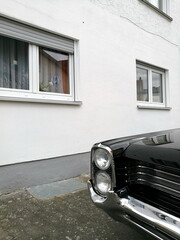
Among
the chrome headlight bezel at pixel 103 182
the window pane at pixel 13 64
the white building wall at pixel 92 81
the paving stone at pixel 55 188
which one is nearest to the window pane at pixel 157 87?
the white building wall at pixel 92 81

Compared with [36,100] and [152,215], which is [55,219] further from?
[36,100]

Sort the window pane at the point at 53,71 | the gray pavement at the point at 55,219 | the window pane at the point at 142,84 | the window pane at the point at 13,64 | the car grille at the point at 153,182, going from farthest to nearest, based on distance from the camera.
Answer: the window pane at the point at 142,84
the window pane at the point at 53,71
the window pane at the point at 13,64
the gray pavement at the point at 55,219
the car grille at the point at 153,182

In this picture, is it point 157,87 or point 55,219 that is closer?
point 55,219

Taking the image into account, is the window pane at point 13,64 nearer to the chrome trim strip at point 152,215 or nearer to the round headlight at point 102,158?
the round headlight at point 102,158

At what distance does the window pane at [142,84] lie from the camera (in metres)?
4.95

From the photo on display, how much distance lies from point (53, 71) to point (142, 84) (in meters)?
2.70

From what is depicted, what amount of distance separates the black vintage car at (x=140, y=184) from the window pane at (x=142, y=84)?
3657mm

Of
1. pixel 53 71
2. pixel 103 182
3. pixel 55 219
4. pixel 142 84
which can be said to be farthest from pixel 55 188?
pixel 142 84

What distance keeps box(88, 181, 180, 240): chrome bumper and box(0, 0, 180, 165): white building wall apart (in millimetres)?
1762

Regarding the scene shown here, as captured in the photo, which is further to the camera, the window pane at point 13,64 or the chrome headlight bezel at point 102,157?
the window pane at point 13,64

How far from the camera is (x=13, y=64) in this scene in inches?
115

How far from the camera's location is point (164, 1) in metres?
5.79

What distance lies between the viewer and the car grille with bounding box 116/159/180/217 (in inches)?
45.7

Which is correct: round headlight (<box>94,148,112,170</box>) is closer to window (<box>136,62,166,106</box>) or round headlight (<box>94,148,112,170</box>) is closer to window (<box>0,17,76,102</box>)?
window (<box>0,17,76,102</box>)
